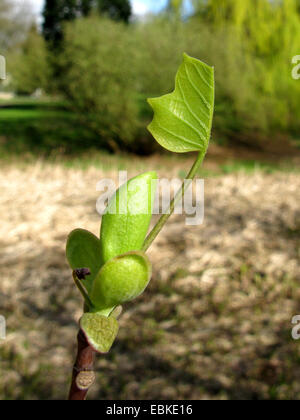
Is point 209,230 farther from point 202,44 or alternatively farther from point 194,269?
point 202,44

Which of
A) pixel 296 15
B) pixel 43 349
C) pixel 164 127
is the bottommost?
pixel 43 349

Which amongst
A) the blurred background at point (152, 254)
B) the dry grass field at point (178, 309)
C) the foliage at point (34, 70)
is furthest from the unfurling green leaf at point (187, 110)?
the foliage at point (34, 70)

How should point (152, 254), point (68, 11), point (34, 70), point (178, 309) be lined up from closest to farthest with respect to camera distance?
point (178, 309) < point (152, 254) < point (34, 70) < point (68, 11)

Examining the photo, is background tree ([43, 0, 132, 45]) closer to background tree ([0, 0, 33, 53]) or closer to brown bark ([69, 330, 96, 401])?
background tree ([0, 0, 33, 53])

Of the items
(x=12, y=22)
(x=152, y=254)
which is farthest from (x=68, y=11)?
(x=152, y=254)

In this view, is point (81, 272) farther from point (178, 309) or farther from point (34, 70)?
point (34, 70)

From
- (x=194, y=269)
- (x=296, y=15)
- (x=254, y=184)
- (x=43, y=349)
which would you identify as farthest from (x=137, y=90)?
(x=43, y=349)

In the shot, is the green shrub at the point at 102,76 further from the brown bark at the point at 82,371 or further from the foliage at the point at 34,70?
the brown bark at the point at 82,371

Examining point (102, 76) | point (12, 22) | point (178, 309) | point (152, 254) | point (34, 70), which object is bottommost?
point (178, 309)
